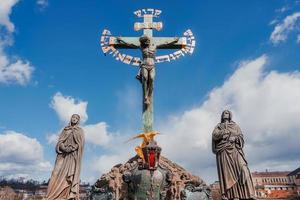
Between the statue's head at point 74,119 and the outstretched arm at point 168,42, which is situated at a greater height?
the outstretched arm at point 168,42

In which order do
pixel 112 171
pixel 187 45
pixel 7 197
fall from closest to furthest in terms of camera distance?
pixel 112 171, pixel 187 45, pixel 7 197

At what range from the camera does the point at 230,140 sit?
802cm

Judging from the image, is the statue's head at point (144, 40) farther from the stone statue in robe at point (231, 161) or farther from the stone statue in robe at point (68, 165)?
the stone statue in robe at point (231, 161)

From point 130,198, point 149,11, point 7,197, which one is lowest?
point 130,198

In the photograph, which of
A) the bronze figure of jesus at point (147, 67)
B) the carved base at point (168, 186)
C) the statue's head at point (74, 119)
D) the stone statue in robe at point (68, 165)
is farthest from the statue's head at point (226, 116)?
the bronze figure of jesus at point (147, 67)

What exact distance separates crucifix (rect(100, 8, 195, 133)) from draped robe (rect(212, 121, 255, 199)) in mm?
3913

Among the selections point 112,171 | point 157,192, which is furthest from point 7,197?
point 157,192

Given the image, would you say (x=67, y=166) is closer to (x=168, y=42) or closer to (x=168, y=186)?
(x=168, y=186)

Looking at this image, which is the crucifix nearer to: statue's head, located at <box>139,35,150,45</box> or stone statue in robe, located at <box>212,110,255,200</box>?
statue's head, located at <box>139,35,150,45</box>

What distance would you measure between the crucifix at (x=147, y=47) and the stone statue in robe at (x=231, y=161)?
385 cm

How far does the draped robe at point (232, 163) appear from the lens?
7492mm

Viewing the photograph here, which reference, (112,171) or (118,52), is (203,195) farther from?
(118,52)

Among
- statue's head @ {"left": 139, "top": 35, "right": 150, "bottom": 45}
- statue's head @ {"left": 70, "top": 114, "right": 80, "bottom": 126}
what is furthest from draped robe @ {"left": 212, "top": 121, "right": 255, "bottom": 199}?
statue's head @ {"left": 139, "top": 35, "right": 150, "bottom": 45}

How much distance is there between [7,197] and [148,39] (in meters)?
40.4
